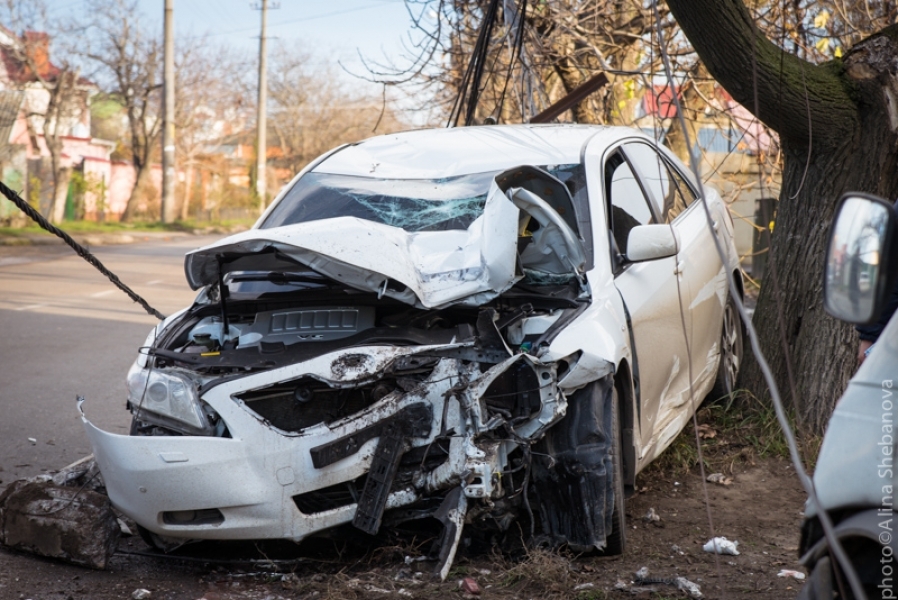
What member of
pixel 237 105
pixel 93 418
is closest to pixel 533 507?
pixel 93 418

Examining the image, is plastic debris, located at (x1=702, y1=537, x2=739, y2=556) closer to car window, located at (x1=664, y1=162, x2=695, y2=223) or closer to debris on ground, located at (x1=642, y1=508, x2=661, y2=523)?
debris on ground, located at (x1=642, y1=508, x2=661, y2=523)

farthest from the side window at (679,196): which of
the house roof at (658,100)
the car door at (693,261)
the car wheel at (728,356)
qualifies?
the house roof at (658,100)

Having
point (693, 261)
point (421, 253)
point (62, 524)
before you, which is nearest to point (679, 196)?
point (693, 261)

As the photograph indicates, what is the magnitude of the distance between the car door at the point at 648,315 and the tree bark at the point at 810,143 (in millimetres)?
645

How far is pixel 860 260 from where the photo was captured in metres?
1.89

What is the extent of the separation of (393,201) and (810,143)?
2.29 meters

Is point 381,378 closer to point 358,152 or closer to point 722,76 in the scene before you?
point 358,152

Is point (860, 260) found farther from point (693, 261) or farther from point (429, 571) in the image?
point (693, 261)

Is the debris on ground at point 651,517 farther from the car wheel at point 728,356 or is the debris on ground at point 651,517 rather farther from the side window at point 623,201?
the car wheel at point 728,356

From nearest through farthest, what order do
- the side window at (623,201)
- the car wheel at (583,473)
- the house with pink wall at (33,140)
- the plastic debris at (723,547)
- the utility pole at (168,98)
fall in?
the car wheel at (583,473), the plastic debris at (723,547), the side window at (623,201), the house with pink wall at (33,140), the utility pole at (168,98)

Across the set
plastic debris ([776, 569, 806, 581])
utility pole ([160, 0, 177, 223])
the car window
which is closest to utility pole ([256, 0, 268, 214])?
utility pole ([160, 0, 177, 223])

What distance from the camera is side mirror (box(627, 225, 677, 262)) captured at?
4191mm

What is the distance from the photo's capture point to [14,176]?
27.8 meters

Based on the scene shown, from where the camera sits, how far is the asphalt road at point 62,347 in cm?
585
